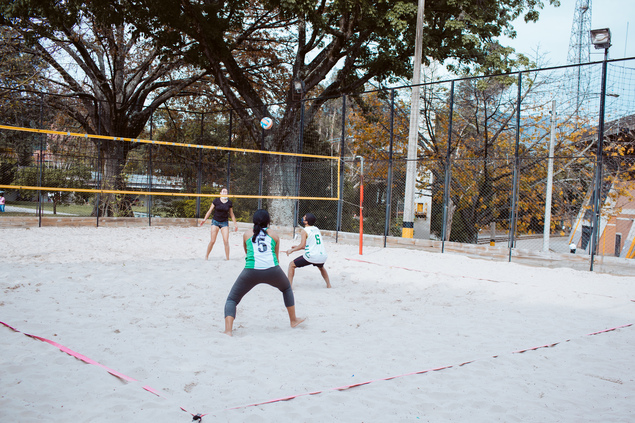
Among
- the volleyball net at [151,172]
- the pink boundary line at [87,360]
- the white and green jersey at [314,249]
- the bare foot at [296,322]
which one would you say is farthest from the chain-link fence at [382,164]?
the pink boundary line at [87,360]

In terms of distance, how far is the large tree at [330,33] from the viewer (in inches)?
557

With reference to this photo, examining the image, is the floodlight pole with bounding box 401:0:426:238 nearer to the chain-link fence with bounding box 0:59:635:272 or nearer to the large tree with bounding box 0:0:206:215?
the chain-link fence with bounding box 0:59:635:272

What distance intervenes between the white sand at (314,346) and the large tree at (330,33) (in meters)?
8.73

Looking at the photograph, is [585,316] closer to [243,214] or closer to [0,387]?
[0,387]

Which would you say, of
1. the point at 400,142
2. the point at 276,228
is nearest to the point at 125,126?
the point at 276,228

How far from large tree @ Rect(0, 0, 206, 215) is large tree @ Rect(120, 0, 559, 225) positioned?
148 cm

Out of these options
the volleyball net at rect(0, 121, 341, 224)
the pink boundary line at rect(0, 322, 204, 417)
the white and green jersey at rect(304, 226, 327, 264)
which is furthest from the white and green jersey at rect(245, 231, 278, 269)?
the volleyball net at rect(0, 121, 341, 224)

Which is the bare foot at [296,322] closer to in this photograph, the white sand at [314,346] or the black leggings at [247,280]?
the white sand at [314,346]

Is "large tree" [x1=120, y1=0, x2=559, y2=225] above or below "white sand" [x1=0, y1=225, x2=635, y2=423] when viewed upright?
above

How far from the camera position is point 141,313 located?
17.0 feet

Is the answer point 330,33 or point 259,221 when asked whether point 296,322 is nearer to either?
point 259,221

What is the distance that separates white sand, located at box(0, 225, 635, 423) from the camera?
10.1 feet

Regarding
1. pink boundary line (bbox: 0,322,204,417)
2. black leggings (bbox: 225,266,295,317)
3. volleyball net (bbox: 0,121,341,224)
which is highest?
volleyball net (bbox: 0,121,341,224)

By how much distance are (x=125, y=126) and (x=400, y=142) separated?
10759mm
